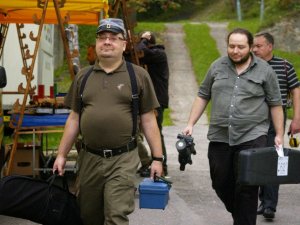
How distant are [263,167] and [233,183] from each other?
1.49 feet

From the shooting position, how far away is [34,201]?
17.8 ft

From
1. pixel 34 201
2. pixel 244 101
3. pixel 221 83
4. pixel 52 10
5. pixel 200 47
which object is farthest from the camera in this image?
pixel 200 47

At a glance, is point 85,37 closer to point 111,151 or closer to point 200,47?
point 200,47

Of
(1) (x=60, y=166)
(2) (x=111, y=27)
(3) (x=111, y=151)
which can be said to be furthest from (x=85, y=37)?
(3) (x=111, y=151)

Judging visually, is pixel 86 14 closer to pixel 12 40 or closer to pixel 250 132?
pixel 12 40

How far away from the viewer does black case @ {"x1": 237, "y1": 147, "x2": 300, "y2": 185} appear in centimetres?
607

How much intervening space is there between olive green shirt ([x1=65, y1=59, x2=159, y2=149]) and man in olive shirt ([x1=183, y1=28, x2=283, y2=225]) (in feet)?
3.40

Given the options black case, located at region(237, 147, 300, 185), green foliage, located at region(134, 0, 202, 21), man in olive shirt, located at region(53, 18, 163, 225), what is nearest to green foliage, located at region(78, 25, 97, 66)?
green foliage, located at region(134, 0, 202, 21)

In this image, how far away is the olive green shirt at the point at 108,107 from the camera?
548cm

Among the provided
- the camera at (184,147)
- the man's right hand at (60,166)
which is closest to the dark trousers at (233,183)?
the camera at (184,147)

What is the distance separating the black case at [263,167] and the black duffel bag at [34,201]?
1.52 meters

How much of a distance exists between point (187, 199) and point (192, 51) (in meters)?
19.8

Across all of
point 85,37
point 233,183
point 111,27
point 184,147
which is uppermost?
point 85,37

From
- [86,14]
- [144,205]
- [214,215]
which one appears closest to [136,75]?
[144,205]
